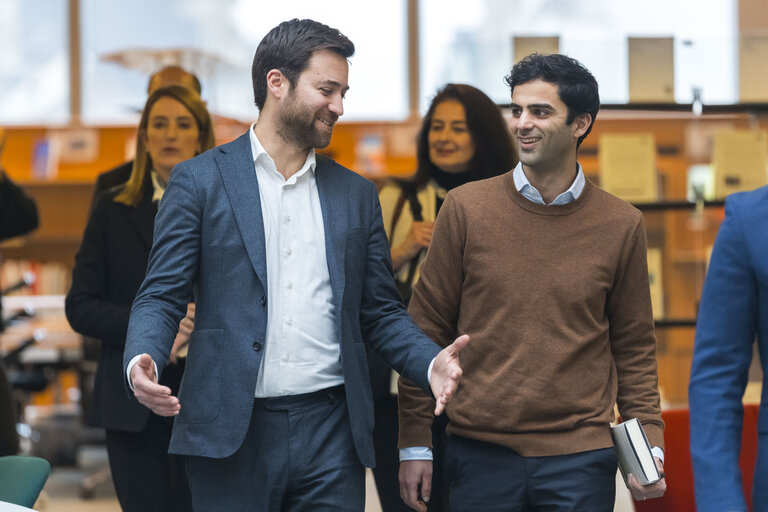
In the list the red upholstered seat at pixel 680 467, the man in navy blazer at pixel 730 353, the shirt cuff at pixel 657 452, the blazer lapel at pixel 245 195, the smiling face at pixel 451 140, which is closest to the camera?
the man in navy blazer at pixel 730 353

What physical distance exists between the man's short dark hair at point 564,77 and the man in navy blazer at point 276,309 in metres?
0.42

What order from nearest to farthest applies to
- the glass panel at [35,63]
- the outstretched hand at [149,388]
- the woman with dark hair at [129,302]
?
the outstretched hand at [149,388], the woman with dark hair at [129,302], the glass panel at [35,63]

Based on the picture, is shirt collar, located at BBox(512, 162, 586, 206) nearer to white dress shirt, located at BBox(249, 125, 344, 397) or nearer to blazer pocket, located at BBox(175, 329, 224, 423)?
white dress shirt, located at BBox(249, 125, 344, 397)

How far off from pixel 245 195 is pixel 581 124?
0.81 meters

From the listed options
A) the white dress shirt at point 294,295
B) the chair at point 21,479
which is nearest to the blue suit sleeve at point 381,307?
the white dress shirt at point 294,295

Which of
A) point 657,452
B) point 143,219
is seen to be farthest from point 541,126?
point 143,219

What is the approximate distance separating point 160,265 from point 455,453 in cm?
79

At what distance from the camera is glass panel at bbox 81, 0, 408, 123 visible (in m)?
9.65

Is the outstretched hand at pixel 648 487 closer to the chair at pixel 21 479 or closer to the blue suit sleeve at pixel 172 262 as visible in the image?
the blue suit sleeve at pixel 172 262

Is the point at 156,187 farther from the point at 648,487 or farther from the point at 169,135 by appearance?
the point at 648,487

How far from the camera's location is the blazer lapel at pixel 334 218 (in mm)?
2186

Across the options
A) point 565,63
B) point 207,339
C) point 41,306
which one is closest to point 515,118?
point 565,63

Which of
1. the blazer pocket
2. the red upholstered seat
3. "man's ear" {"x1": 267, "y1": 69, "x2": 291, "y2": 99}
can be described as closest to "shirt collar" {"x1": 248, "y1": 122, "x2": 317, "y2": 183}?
"man's ear" {"x1": 267, "y1": 69, "x2": 291, "y2": 99}

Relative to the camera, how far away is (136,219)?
3.03m
